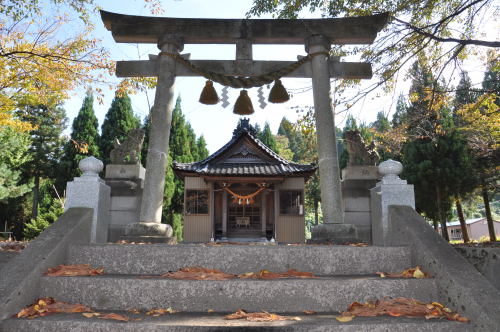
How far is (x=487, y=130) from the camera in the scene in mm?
12227

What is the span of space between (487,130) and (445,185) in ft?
24.5

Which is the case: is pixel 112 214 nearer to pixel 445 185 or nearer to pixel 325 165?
pixel 325 165

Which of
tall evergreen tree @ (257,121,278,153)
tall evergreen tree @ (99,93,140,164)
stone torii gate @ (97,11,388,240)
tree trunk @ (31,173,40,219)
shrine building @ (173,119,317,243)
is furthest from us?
tall evergreen tree @ (257,121,278,153)

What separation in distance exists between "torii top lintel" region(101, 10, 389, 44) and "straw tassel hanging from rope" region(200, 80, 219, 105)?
0.82m

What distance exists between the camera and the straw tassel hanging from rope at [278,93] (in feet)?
20.8

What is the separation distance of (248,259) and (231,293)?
623mm

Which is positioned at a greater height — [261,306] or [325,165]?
[325,165]

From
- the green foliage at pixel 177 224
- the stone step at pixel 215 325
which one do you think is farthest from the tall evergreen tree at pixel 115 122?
the stone step at pixel 215 325

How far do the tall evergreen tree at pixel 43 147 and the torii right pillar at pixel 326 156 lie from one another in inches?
1044

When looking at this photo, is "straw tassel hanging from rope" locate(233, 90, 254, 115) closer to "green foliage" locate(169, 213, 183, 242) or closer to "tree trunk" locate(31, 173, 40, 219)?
"green foliage" locate(169, 213, 183, 242)

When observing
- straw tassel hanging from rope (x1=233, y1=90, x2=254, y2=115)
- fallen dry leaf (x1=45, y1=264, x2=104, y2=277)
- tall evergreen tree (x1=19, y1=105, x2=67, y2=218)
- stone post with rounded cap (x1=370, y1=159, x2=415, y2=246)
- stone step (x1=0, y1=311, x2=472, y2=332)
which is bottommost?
stone step (x1=0, y1=311, x2=472, y2=332)

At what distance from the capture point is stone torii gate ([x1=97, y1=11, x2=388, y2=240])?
5.67 metres

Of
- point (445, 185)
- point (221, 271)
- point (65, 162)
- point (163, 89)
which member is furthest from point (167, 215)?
point (221, 271)

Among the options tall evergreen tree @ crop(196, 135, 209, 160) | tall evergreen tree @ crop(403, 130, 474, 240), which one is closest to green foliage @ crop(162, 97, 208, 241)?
tall evergreen tree @ crop(196, 135, 209, 160)
